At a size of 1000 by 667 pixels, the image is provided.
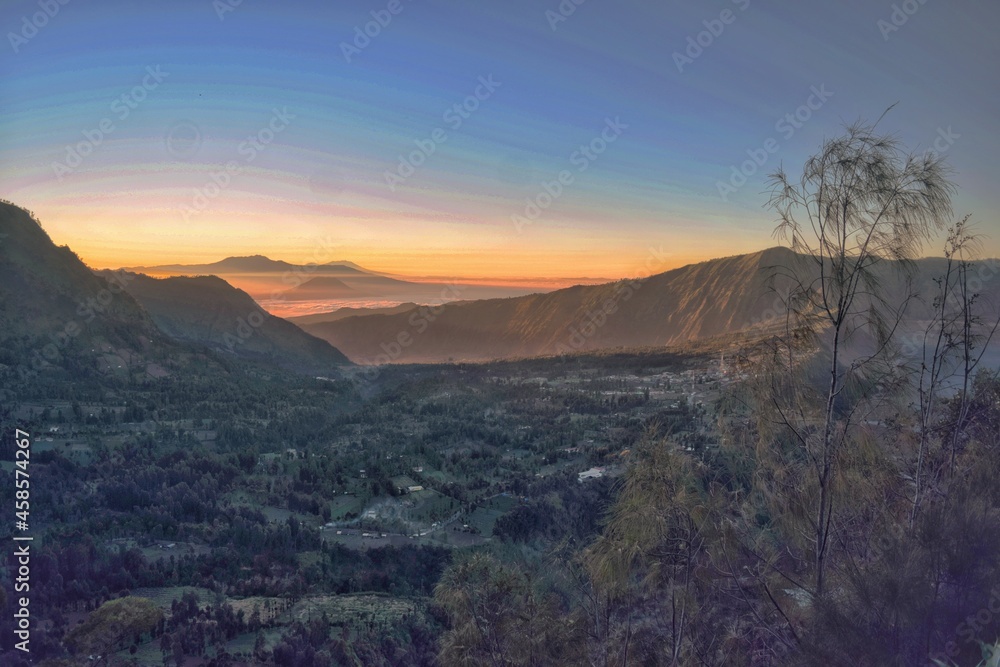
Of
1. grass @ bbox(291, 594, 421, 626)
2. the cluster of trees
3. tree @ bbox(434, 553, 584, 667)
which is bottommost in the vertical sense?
grass @ bbox(291, 594, 421, 626)

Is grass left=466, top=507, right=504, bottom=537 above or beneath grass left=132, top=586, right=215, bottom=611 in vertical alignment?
beneath

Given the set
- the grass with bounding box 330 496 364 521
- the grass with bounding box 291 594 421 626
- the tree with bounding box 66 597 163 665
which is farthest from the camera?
the grass with bounding box 330 496 364 521

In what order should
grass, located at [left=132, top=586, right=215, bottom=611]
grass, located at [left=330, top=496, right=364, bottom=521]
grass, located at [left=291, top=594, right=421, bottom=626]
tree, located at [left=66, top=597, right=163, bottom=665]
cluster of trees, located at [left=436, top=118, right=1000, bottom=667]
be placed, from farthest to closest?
grass, located at [left=330, top=496, right=364, bottom=521] → grass, located at [left=132, top=586, right=215, bottom=611] → grass, located at [left=291, top=594, right=421, bottom=626] → tree, located at [left=66, top=597, right=163, bottom=665] → cluster of trees, located at [left=436, top=118, right=1000, bottom=667]

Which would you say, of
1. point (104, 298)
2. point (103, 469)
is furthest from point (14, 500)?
point (104, 298)

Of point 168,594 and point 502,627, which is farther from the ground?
point 502,627

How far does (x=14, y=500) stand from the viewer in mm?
21141

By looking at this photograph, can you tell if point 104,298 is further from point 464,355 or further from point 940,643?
point 464,355

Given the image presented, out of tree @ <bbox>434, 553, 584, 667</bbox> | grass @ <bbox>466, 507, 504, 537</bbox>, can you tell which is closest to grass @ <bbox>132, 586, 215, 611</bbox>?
grass @ <bbox>466, 507, 504, 537</bbox>

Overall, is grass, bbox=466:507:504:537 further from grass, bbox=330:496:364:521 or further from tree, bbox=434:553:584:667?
tree, bbox=434:553:584:667

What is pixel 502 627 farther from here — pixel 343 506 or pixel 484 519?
pixel 343 506

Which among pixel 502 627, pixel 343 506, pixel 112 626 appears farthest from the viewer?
pixel 343 506

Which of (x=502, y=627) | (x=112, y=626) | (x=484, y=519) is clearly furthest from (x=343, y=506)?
(x=502, y=627)

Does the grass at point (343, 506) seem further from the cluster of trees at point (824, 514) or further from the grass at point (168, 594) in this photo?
the cluster of trees at point (824, 514)

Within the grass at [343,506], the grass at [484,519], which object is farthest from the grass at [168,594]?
the grass at [484,519]
